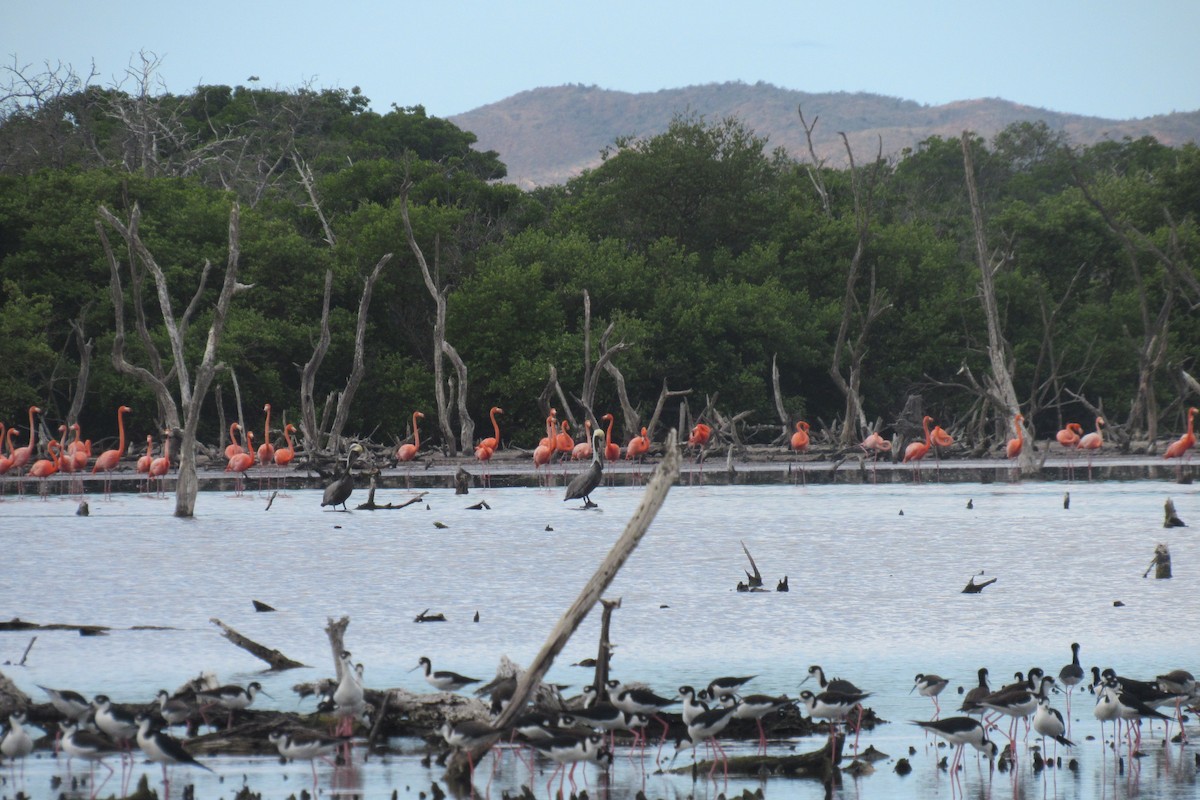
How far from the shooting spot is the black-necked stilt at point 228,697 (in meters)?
8.24

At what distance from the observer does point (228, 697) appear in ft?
27.0

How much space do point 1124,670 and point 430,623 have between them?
18.1 feet

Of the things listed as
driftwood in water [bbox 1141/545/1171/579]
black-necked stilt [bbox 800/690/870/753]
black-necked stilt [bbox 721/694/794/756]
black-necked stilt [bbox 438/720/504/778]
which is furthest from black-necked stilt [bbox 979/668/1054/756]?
driftwood in water [bbox 1141/545/1171/579]

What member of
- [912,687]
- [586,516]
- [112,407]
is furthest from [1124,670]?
[112,407]

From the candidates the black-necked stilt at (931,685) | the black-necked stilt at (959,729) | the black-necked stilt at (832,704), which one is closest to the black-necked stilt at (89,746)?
the black-necked stilt at (832,704)

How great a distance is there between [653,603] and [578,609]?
20.8ft

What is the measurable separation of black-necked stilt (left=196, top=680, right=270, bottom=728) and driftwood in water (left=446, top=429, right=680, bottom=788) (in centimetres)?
127

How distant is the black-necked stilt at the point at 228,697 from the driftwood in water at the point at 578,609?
1.27 m

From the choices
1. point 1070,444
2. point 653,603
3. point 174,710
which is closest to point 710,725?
point 174,710

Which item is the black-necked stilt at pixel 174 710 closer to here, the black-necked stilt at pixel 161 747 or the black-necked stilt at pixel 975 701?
the black-necked stilt at pixel 161 747

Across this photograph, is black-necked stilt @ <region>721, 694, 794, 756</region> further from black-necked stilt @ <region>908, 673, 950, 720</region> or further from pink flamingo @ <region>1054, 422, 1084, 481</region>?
pink flamingo @ <region>1054, 422, 1084, 481</region>

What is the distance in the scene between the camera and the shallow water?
8430 millimetres

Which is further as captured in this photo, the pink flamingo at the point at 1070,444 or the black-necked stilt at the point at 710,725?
the pink flamingo at the point at 1070,444

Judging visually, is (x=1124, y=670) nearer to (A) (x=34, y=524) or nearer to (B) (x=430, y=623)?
(B) (x=430, y=623)
